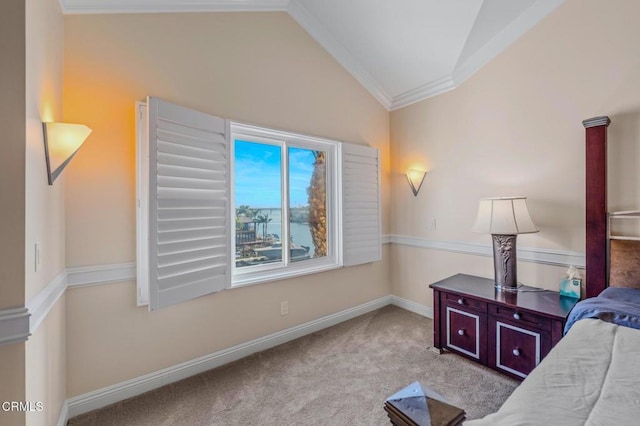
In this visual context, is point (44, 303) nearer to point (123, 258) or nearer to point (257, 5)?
point (123, 258)

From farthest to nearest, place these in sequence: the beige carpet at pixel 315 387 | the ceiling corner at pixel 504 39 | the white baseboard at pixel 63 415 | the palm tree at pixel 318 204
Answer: the palm tree at pixel 318 204 < the ceiling corner at pixel 504 39 < the beige carpet at pixel 315 387 < the white baseboard at pixel 63 415

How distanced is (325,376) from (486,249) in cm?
191

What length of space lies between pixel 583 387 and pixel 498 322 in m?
1.36

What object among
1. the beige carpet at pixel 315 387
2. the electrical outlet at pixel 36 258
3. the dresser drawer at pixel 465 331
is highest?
the electrical outlet at pixel 36 258

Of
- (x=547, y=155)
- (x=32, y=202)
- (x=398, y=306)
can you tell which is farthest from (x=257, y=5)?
(x=398, y=306)

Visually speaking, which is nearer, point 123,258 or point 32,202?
point 32,202

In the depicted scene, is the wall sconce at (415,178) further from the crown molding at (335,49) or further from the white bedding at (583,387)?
the white bedding at (583,387)

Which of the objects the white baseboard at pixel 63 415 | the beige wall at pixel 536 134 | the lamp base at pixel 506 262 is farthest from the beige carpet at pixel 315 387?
the beige wall at pixel 536 134

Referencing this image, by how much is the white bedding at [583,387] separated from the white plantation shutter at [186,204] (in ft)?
6.18

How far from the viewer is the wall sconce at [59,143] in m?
1.45

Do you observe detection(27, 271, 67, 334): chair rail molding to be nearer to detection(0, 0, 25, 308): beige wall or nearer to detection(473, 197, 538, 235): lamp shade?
detection(0, 0, 25, 308): beige wall

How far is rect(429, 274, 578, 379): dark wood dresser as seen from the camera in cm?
204

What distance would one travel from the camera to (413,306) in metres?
3.55

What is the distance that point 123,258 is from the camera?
1989mm
